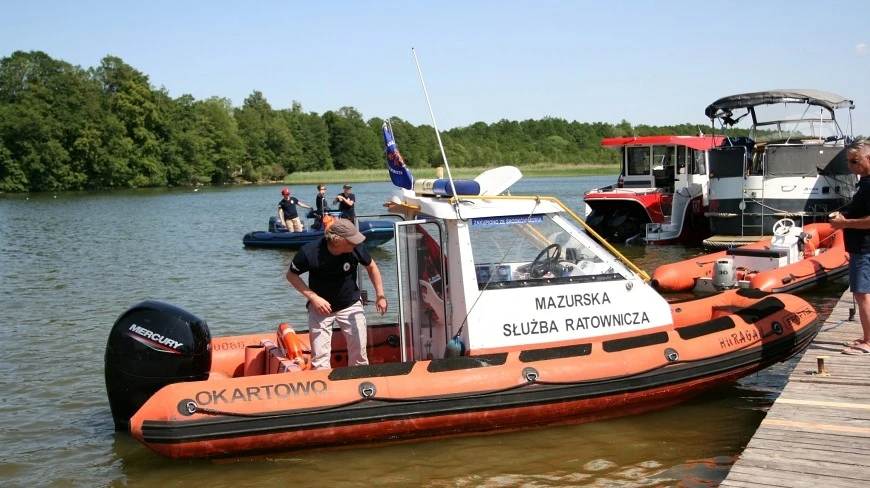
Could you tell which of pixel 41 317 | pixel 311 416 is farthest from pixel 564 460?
pixel 41 317

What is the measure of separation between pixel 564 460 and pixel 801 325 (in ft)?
8.88

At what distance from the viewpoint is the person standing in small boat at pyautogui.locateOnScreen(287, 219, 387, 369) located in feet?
21.3

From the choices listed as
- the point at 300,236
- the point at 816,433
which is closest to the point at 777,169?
the point at 300,236

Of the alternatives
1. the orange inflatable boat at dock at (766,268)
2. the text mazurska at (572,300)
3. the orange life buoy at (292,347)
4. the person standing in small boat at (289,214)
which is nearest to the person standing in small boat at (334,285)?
the orange life buoy at (292,347)

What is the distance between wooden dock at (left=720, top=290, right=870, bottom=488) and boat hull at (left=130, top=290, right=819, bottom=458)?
0.78 metres

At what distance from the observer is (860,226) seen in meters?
6.42

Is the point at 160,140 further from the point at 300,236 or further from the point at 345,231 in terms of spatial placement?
the point at 345,231

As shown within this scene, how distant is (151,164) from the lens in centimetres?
8288

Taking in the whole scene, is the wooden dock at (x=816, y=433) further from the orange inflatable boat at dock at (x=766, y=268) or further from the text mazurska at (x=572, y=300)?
the orange inflatable boat at dock at (x=766, y=268)

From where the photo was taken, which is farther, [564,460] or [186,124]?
[186,124]

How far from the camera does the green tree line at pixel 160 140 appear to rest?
7738 centimetres

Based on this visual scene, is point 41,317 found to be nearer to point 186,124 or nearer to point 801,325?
point 801,325

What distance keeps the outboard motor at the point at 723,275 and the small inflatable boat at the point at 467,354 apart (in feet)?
15.2

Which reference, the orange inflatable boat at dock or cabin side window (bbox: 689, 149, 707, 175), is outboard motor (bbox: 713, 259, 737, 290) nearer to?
the orange inflatable boat at dock
